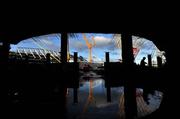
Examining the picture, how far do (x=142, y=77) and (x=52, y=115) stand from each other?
11532 mm

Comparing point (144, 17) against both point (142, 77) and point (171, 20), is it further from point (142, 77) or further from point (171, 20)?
point (142, 77)

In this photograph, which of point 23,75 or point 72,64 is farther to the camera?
point 72,64

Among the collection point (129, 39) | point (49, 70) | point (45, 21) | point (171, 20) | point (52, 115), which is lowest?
point (52, 115)

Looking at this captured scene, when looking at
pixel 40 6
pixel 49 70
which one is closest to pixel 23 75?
pixel 49 70

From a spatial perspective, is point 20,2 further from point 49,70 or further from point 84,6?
point 49,70

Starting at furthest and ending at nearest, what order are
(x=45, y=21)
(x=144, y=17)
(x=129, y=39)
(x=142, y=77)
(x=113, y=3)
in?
(x=142, y=77) → (x=129, y=39) → (x=45, y=21) → (x=144, y=17) → (x=113, y=3)

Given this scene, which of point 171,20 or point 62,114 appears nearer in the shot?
point 171,20

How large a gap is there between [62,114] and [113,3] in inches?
109

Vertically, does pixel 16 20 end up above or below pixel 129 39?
below

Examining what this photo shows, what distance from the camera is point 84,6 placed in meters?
3.13

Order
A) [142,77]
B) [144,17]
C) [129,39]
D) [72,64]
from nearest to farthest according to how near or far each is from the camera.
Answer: [144,17], [129,39], [142,77], [72,64]

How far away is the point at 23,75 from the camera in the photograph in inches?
449

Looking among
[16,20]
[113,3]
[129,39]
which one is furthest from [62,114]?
[129,39]

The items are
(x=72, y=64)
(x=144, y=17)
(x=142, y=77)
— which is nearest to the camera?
(x=144, y=17)
